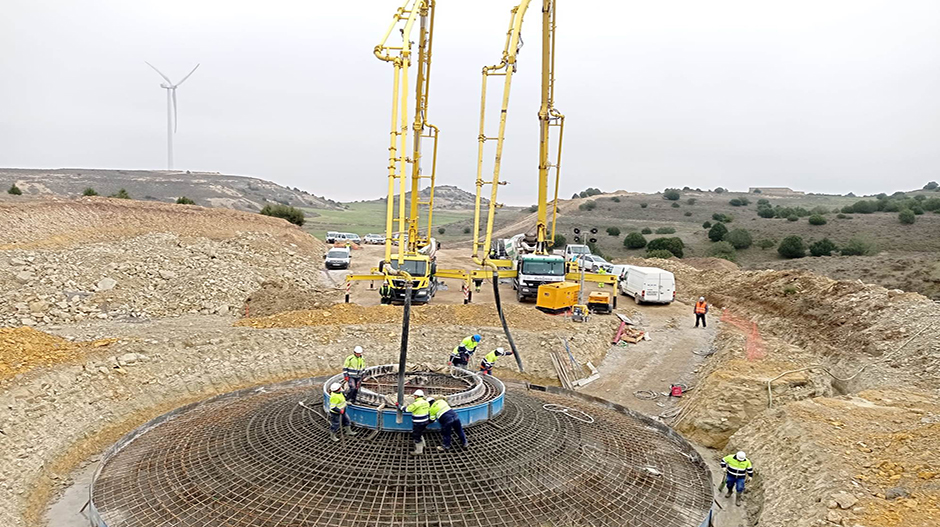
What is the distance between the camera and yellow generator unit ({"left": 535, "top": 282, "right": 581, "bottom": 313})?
25.5 m

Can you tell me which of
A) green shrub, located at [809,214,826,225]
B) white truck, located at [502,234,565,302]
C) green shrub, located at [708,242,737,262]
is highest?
green shrub, located at [809,214,826,225]

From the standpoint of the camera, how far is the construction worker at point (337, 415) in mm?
10477

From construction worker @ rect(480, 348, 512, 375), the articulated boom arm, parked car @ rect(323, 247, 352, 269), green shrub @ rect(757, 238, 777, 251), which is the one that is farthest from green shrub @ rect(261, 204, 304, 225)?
construction worker @ rect(480, 348, 512, 375)

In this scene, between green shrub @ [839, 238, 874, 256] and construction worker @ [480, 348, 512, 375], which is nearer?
construction worker @ [480, 348, 512, 375]

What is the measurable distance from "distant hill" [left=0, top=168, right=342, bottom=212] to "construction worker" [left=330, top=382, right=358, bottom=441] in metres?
91.7

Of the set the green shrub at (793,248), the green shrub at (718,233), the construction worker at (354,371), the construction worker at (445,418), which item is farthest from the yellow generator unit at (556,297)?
the green shrub at (718,233)

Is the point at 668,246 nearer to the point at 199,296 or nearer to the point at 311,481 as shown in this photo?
the point at 199,296

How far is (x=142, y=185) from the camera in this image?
4259 inches

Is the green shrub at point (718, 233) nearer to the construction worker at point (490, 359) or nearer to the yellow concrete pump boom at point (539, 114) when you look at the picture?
the yellow concrete pump boom at point (539, 114)

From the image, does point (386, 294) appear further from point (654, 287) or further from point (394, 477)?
point (394, 477)

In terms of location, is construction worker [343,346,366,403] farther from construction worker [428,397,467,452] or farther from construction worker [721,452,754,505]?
construction worker [721,452,754,505]

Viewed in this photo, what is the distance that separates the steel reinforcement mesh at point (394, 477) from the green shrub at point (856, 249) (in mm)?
48058

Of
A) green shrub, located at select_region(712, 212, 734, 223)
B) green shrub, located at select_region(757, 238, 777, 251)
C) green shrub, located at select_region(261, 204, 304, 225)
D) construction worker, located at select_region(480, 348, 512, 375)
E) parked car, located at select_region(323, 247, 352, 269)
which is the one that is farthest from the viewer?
green shrub, located at select_region(712, 212, 734, 223)

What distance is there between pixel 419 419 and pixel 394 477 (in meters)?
1.10
